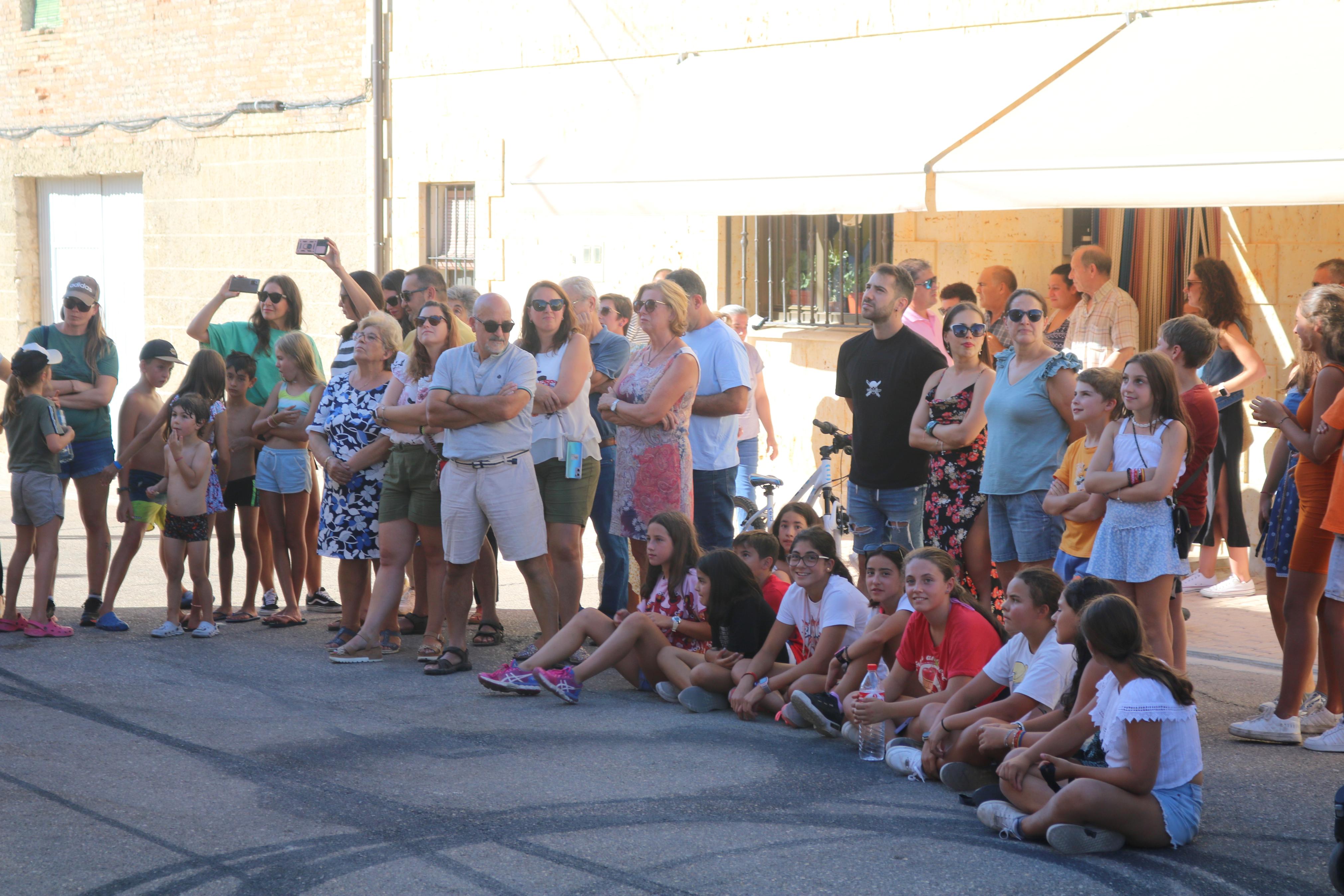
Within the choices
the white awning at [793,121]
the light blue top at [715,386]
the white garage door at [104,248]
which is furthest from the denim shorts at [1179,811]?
the white garage door at [104,248]

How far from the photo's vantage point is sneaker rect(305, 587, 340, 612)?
8.82 meters

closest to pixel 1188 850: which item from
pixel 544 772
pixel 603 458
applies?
pixel 544 772

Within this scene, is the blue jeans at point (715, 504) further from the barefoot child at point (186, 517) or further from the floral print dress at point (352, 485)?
the barefoot child at point (186, 517)

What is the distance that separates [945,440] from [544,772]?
2643mm

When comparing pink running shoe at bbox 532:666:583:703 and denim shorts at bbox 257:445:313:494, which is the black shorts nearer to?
denim shorts at bbox 257:445:313:494

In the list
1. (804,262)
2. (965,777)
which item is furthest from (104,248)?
(965,777)

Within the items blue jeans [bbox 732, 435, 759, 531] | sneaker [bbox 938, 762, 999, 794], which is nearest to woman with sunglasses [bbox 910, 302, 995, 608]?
sneaker [bbox 938, 762, 999, 794]

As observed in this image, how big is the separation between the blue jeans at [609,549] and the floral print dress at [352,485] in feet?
3.98

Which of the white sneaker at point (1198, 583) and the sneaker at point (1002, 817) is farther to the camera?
the white sneaker at point (1198, 583)

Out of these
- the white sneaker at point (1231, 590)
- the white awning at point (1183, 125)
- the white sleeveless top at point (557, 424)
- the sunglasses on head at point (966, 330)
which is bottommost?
the white sneaker at point (1231, 590)

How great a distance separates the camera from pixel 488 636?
7.85 metres

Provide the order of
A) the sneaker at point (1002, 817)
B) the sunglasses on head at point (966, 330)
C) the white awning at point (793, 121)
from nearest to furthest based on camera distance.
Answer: the sneaker at point (1002, 817), the sunglasses on head at point (966, 330), the white awning at point (793, 121)

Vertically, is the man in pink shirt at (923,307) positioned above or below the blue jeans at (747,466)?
above

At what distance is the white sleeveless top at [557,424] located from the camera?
736 cm
